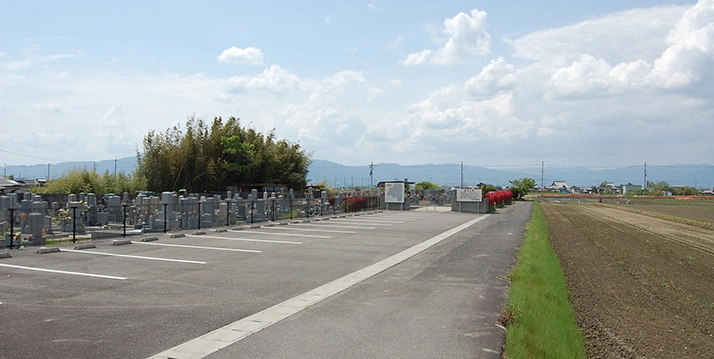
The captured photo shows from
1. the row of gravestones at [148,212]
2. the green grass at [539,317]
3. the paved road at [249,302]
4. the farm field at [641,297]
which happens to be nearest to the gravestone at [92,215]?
the row of gravestones at [148,212]

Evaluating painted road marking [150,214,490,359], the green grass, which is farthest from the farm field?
painted road marking [150,214,490,359]

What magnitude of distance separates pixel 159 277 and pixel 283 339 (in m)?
5.27

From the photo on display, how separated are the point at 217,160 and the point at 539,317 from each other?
4156 cm

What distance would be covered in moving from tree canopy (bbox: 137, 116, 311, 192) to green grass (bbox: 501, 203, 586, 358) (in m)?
34.5

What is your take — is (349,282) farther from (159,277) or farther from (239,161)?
(239,161)

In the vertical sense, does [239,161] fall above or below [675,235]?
above

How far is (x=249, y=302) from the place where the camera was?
9578 millimetres

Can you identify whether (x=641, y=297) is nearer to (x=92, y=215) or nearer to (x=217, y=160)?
(x=92, y=215)

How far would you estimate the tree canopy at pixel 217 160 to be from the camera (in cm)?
4334

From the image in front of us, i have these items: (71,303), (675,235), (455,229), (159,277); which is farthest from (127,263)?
(675,235)

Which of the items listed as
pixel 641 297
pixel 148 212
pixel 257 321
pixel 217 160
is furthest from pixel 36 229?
pixel 217 160

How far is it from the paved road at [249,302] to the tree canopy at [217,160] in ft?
89.2

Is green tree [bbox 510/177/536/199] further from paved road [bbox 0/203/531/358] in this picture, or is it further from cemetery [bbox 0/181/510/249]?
paved road [bbox 0/203/531/358]

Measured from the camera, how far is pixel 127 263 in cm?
1350
